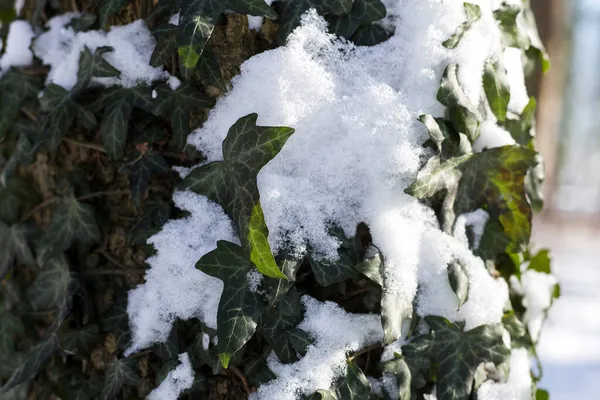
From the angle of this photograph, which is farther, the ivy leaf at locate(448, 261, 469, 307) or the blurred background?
the blurred background

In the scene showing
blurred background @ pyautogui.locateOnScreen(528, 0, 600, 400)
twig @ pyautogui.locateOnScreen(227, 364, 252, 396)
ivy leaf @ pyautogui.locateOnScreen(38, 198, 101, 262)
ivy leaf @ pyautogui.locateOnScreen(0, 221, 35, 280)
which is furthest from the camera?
blurred background @ pyautogui.locateOnScreen(528, 0, 600, 400)

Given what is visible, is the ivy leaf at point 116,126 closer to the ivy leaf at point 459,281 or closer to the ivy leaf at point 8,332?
the ivy leaf at point 8,332

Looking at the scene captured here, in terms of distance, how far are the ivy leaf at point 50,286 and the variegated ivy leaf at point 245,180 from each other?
1.04 ft

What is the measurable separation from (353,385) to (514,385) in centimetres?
32

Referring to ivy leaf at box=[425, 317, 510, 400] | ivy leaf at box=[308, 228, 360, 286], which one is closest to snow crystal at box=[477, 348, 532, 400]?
ivy leaf at box=[425, 317, 510, 400]

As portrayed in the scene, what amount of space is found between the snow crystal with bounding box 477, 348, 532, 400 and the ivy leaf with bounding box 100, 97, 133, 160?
2.18 feet

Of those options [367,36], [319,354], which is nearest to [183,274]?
[319,354]

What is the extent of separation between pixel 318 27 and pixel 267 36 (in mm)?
75

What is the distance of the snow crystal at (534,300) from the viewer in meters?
1.18

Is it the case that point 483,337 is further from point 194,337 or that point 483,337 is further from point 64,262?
point 64,262

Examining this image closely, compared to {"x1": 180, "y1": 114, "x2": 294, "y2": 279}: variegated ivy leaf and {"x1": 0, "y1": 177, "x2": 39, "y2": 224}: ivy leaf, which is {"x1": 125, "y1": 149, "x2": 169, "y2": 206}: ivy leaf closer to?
{"x1": 180, "y1": 114, "x2": 294, "y2": 279}: variegated ivy leaf

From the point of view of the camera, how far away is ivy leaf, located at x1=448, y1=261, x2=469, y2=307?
3.10 feet

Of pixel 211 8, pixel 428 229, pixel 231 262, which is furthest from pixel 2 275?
pixel 428 229

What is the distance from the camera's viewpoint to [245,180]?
85cm
